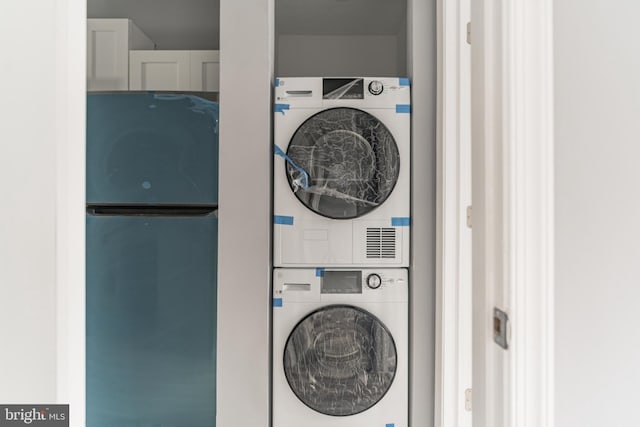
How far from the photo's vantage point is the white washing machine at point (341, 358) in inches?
67.3

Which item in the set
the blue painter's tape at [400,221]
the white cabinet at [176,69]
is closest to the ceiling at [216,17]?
the white cabinet at [176,69]

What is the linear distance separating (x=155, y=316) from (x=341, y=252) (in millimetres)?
920

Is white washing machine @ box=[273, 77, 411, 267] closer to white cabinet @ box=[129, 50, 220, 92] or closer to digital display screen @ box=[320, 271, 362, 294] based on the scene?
digital display screen @ box=[320, 271, 362, 294]

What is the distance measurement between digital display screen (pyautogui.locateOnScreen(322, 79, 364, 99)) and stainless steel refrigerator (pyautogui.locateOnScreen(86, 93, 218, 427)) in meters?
0.54

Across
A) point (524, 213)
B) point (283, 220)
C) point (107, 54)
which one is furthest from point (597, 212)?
point (107, 54)

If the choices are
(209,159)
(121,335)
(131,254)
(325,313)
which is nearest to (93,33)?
(209,159)

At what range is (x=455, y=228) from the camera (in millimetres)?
1589

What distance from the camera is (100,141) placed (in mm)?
1747

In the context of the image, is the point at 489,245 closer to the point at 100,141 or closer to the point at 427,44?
the point at 427,44

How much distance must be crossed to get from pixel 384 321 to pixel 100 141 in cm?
158

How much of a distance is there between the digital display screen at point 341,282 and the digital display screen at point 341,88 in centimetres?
83

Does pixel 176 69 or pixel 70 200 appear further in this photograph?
pixel 176 69

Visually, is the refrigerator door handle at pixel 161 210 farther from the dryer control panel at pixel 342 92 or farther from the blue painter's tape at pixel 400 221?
the blue painter's tape at pixel 400 221

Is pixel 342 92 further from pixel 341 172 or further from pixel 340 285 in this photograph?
pixel 340 285
